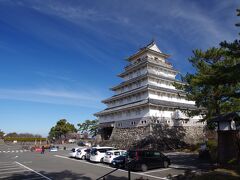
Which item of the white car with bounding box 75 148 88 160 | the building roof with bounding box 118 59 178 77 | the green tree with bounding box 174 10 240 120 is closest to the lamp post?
the green tree with bounding box 174 10 240 120

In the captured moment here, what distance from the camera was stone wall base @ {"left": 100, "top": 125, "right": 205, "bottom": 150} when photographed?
37.3 meters

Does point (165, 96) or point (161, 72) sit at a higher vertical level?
point (161, 72)

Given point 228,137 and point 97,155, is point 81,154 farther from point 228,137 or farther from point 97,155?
point 228,137

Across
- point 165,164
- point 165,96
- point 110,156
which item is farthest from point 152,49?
point 165,164

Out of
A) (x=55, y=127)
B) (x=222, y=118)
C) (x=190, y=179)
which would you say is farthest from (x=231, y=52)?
(x=55, y=127)

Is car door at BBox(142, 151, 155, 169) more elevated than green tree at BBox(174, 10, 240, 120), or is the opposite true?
green tree at BBox(174, 10, 240, 120)

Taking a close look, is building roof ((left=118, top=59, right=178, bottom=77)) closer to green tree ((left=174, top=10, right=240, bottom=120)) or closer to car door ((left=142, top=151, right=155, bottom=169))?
green tree ((left=174, top=10, right=240, bottom=120))

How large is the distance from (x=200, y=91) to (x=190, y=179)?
19486mm

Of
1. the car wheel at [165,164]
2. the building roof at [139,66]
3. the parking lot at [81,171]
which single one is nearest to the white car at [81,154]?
the parking lot at [81,171]

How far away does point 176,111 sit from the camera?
43469 millimetres

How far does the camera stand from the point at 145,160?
1973 cm

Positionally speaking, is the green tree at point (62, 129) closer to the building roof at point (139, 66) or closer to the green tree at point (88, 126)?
the green tree at point (88, 126)

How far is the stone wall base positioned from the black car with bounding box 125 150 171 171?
1566cm

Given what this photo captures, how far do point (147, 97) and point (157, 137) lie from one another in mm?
7587
